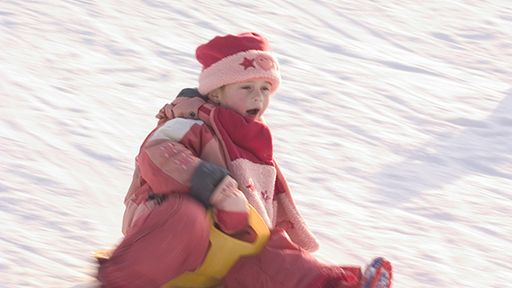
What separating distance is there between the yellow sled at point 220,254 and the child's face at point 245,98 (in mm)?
325

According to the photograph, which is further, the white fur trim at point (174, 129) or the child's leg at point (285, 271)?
the white fur trim at point (174, 129)

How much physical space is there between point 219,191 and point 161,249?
227 millimetres

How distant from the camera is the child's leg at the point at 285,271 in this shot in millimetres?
3160

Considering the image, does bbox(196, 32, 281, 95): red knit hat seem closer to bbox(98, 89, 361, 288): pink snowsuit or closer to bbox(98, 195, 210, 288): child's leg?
bbox(98, 89, 361, 288): pink snowsuit

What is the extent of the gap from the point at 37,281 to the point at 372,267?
880 mm

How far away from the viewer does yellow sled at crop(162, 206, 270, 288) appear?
10.4ft

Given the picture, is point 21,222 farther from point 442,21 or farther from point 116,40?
point 442,21

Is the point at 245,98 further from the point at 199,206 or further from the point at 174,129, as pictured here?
the point at 199,206

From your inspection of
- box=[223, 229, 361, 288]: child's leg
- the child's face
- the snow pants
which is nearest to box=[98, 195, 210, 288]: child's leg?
the snow pants

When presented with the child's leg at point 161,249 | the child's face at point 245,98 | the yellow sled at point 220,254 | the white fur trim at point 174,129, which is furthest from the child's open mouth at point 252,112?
the child's leg at point 161,249

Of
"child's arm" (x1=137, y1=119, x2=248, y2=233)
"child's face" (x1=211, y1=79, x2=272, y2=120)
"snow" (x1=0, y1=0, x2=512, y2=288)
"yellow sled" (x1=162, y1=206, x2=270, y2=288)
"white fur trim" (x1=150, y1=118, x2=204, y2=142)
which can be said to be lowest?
"snow" (x1=0, y1=0, x2=512, y2=288)

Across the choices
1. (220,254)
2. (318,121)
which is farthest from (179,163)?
(318,121)

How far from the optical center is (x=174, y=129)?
10.8 feet

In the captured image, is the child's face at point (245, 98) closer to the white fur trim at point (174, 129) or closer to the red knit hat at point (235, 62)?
the red knit hat at point (235, 62)
